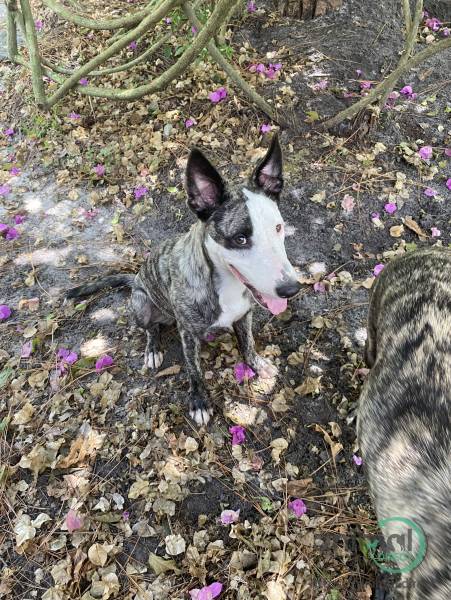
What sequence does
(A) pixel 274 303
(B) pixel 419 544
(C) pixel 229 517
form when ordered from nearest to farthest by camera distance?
(B) pixel 419 544 < (A) pixel 274 303 < (C) pixel 229 517

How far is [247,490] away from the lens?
9.73 ft

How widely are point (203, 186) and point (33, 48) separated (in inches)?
136

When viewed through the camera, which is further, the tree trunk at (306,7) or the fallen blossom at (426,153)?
the tree trunk at (306,7)

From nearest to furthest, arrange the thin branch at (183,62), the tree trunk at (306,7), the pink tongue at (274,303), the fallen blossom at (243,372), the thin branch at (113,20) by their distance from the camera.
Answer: the pink tongue at (274,303), the thin branch at (183,62), the fallen blossom at (243,372), the thin branch at (113,20), the tree trunk at (306,7)

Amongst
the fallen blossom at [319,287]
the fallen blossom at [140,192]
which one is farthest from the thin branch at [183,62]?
the fallen blossom at [319,287]

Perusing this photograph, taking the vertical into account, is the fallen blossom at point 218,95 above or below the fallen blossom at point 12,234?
above

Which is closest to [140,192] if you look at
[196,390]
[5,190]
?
[5,190]

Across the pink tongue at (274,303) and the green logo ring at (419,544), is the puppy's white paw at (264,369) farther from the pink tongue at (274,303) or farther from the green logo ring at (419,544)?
the green logo ring at (419,544)

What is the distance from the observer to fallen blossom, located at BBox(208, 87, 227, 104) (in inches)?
207

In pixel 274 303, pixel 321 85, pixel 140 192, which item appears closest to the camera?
pixel 274 303

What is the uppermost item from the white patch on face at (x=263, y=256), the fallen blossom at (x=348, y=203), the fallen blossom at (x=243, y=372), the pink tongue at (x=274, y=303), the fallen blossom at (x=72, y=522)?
the white patch on face at (x=263, y=256)

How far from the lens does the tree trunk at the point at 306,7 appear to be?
5723 millimetres

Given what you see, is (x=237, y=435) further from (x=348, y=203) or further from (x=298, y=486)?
(x=348, y=203)

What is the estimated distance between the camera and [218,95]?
5.27 m
